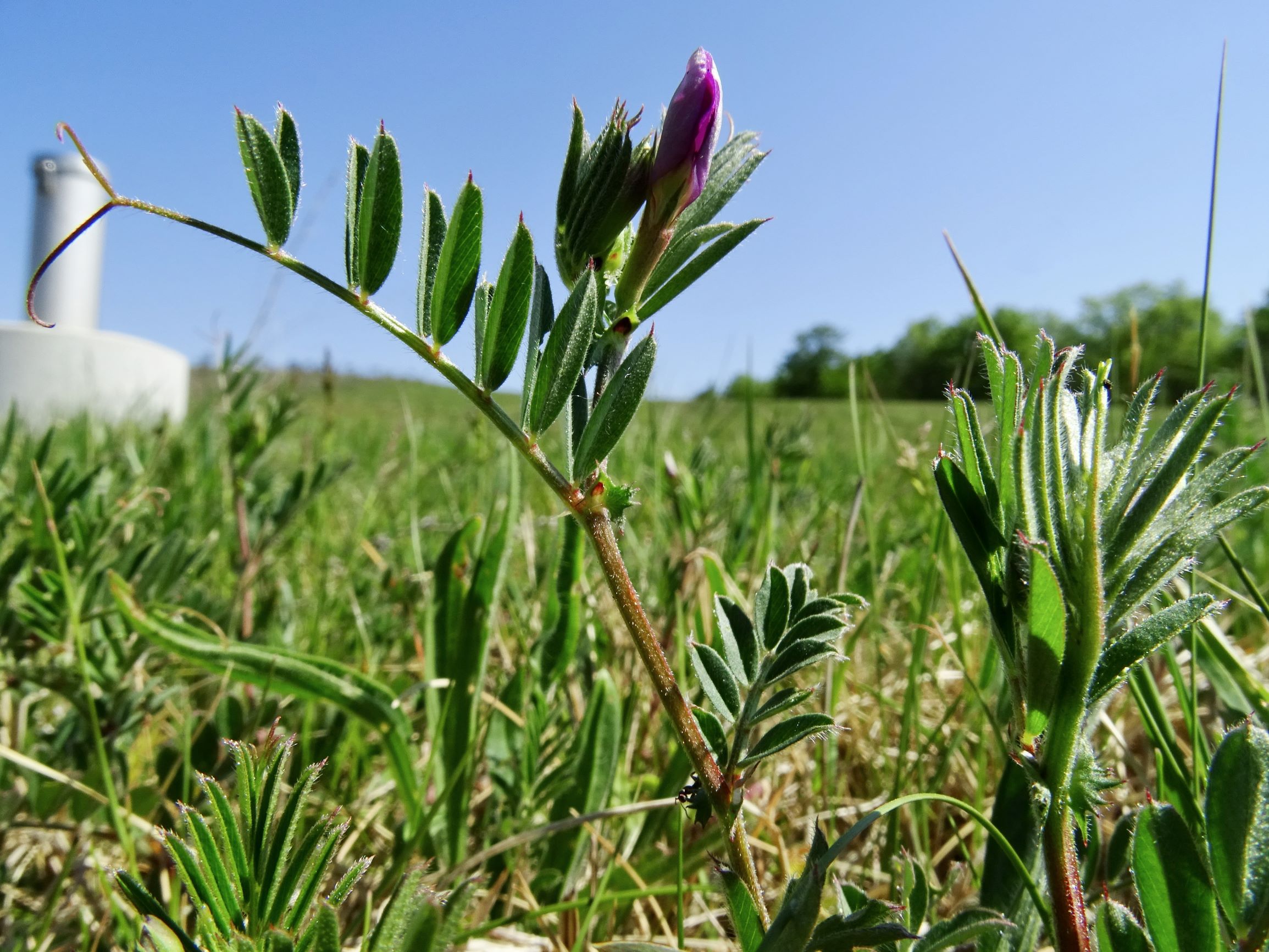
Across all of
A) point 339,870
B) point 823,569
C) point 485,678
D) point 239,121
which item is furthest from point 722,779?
point 823,569

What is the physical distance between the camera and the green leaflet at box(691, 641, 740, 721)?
45cm

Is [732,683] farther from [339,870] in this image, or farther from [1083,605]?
[339,870]

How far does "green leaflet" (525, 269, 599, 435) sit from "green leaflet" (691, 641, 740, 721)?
5.6 inches

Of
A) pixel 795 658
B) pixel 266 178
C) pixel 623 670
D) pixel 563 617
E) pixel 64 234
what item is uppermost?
pixel 64 234

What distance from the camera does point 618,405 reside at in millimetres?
426

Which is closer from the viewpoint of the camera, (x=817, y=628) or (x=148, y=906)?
(x=148, y=906)

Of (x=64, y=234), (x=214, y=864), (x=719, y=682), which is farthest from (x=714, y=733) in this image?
(x=64, y=234)

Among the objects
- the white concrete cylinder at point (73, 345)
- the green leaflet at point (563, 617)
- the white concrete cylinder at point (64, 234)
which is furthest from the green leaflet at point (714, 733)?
the white concrete cylinder at point (64, 234)

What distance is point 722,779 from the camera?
403mm

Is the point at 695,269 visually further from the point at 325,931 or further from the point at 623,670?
the point at 623,670

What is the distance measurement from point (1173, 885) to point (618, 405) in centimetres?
31

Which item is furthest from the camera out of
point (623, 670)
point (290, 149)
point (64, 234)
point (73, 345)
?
point (64, 234)

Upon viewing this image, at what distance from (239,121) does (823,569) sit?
125 centimetres

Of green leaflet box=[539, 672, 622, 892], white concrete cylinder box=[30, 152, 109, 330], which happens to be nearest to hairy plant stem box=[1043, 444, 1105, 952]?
green leaflet box=[539, 672, 622, 892]
